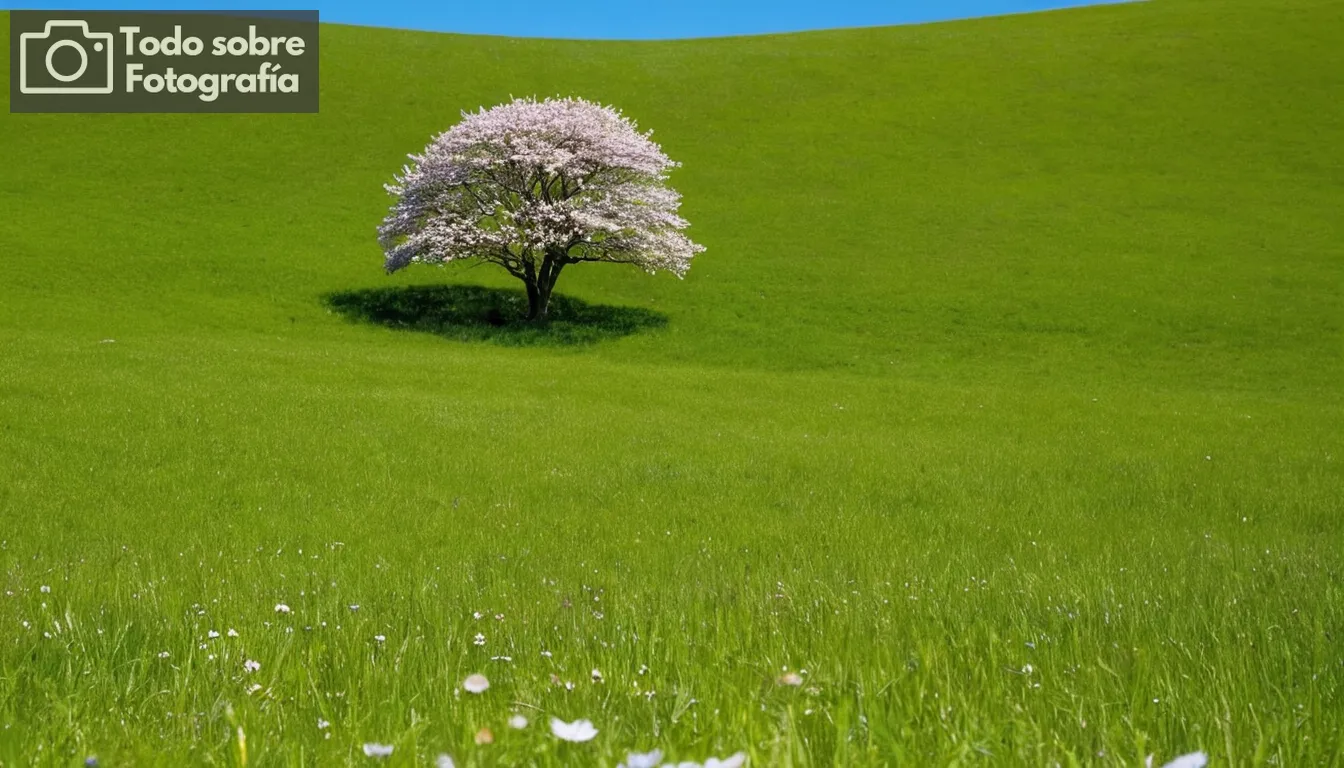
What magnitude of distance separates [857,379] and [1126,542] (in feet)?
65.8

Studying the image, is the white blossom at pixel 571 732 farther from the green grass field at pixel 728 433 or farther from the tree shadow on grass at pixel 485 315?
the tree shadow on grass at pixel 485 315

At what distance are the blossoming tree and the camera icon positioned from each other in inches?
1481

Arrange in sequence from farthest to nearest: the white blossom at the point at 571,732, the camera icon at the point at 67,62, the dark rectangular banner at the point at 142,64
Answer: the dark rectangular banner at the point at 142,64
the camera icon at the point at 67,62
the white blossom at the point at 571,732

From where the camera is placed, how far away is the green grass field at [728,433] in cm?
272

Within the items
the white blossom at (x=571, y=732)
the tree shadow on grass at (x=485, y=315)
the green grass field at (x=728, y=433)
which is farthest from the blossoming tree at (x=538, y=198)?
the white blossom at (x=571, y=732)

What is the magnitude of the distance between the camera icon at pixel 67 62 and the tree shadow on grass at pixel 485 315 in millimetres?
36545

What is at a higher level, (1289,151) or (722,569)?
(1289,151)

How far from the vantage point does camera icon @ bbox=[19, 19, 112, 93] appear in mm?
60219

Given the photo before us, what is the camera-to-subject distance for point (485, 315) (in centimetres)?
3850

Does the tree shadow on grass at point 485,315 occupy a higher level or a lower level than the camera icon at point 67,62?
lower

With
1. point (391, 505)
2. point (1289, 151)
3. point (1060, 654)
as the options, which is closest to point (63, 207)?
point (391, 505)

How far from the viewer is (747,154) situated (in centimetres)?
5903

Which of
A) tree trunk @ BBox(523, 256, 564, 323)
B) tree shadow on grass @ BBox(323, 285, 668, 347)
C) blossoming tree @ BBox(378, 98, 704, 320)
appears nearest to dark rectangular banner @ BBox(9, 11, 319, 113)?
tree shadow on grass @ BBox(323, 285, 668, 347)

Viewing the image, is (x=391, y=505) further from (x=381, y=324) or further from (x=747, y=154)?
(x=747, y=154)
